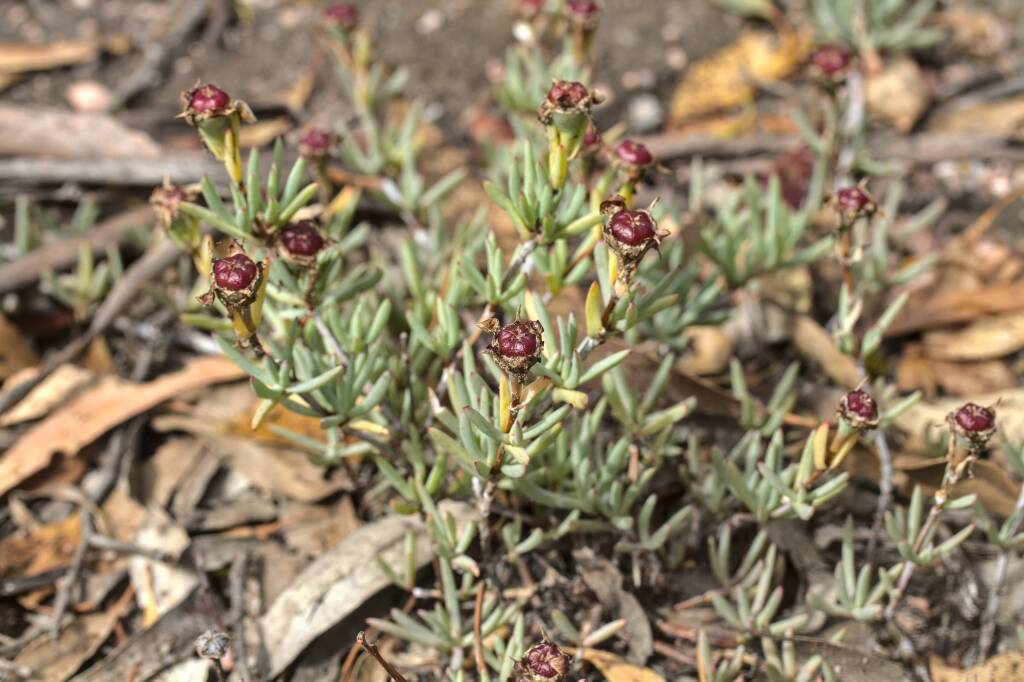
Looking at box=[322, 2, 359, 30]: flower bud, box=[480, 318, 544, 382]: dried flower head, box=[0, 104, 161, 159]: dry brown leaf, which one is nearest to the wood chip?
box=[480, 318, 544, 382]: dried flower head

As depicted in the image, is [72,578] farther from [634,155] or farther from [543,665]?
[634,155]

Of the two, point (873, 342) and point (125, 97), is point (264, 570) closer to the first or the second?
point (873, 342)

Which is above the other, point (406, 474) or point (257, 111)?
point (257, 111)

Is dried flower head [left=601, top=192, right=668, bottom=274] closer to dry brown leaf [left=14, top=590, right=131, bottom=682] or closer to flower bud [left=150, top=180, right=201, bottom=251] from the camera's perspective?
flower bud [left=150, top=180, right=201, bottom=251]

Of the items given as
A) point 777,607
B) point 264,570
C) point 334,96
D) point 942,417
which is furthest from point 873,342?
point 334,96

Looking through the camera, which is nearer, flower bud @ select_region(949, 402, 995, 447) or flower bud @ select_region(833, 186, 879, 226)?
flower bud @ select_region(949, 402, 995, 447)
